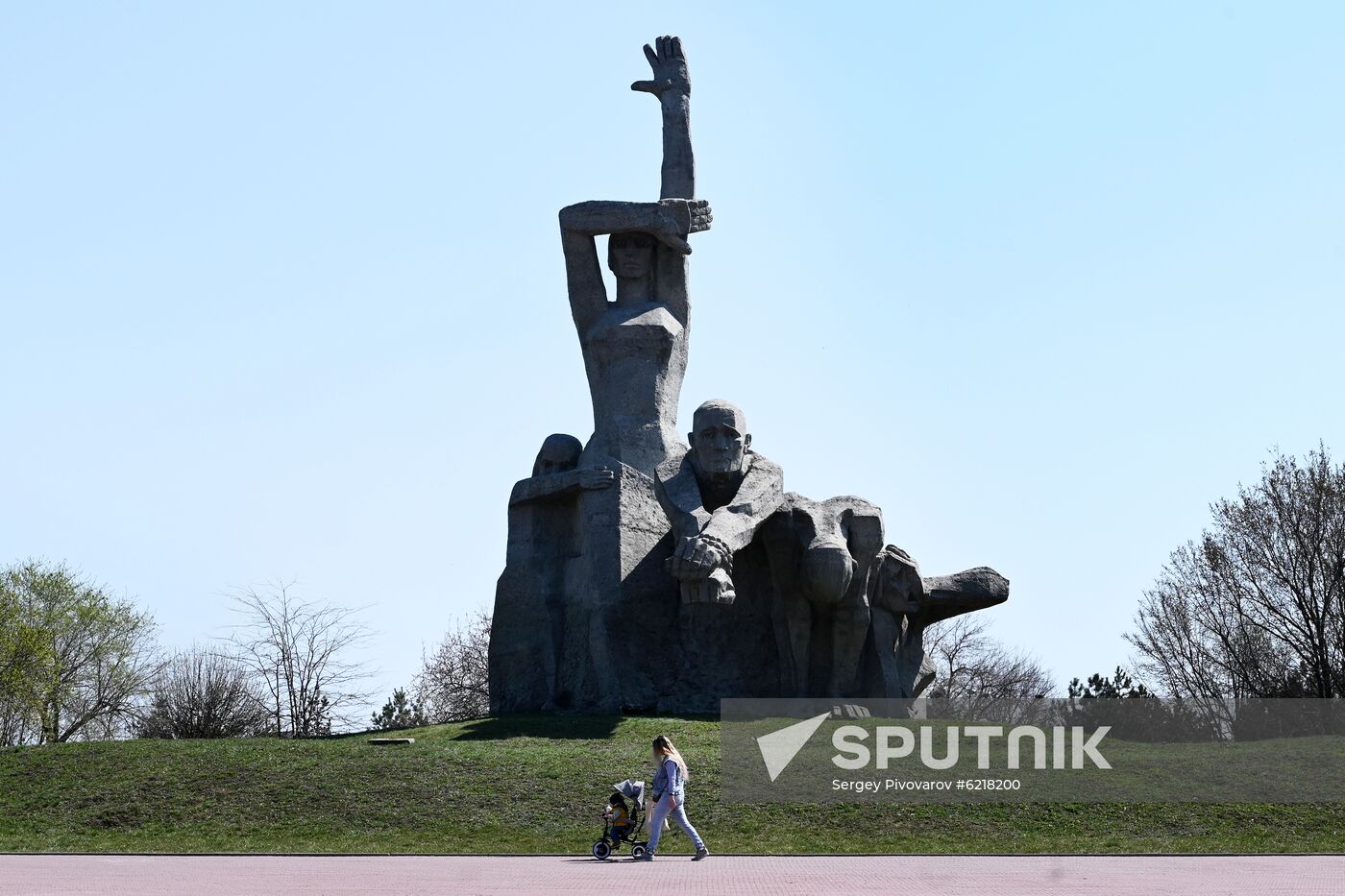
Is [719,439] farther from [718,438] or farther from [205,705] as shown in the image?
[205,705]

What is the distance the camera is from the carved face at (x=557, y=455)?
2084 cm

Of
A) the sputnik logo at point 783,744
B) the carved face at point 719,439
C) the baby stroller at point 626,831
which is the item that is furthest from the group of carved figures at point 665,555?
the baby stroller at point 626,831

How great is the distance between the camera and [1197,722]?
3356 centimetres

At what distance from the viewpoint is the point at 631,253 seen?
21.3 meters

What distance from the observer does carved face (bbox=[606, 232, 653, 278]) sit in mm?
21328

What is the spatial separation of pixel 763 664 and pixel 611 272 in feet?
16.6

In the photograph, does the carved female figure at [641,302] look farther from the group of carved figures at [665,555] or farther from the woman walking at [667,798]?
the woman walking at [667,798]

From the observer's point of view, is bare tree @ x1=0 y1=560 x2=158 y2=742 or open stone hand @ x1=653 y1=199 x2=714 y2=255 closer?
open stone hand @ x1=653 y1=199 x2=714 y2=255

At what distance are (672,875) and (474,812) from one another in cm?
367

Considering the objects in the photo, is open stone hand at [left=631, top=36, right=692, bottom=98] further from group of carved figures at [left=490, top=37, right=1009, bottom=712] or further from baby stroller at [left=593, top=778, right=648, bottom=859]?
baby stroller at [left=593, top=778, right=648, bottom=859]

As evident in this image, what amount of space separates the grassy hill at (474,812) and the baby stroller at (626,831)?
0.67m

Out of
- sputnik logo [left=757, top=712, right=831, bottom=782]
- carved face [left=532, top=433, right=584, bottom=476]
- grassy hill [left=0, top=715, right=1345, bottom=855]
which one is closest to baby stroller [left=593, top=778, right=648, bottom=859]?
grassy hill [left=0, top=715, right=1345, bottom=855]

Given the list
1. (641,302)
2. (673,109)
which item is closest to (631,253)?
(641,302)

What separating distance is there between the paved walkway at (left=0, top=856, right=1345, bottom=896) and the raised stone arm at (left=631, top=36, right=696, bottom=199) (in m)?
10.4
